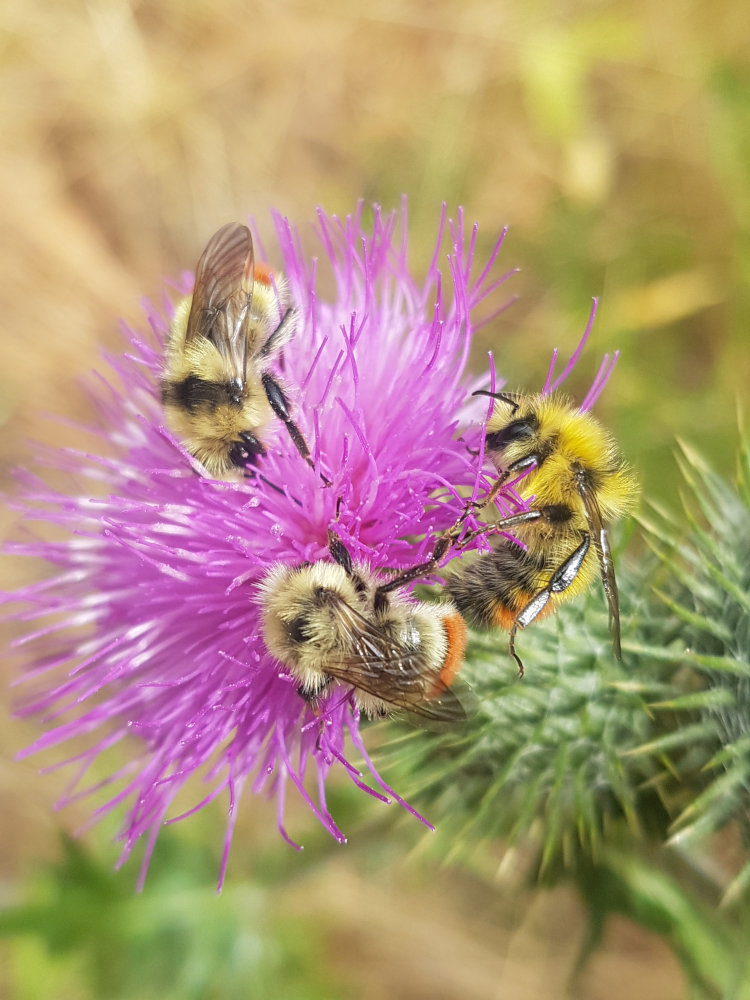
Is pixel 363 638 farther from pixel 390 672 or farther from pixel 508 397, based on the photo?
pixel 508 397

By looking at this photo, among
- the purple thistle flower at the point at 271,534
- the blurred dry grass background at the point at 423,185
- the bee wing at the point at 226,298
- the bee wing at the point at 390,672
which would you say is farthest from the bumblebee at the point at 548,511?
the blurred dry grass background at the point at 423,185

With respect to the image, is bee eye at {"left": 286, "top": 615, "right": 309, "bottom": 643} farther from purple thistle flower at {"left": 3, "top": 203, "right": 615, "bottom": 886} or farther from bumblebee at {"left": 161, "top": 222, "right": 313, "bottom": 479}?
bumblebee at {"left": 161, "top": 222, "right": 313, "bottom": 479}

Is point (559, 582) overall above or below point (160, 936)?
above

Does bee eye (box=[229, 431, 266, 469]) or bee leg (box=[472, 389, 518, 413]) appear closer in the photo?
bee leg (box=[472, 389, 518, 413])

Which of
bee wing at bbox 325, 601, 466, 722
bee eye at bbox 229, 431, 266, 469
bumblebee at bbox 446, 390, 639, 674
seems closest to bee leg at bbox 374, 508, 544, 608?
bumblebee at bbox 446, 390, 639, 674

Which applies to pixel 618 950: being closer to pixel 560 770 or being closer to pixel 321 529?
pixel 560 770

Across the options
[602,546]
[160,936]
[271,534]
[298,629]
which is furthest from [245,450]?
[160,936]
